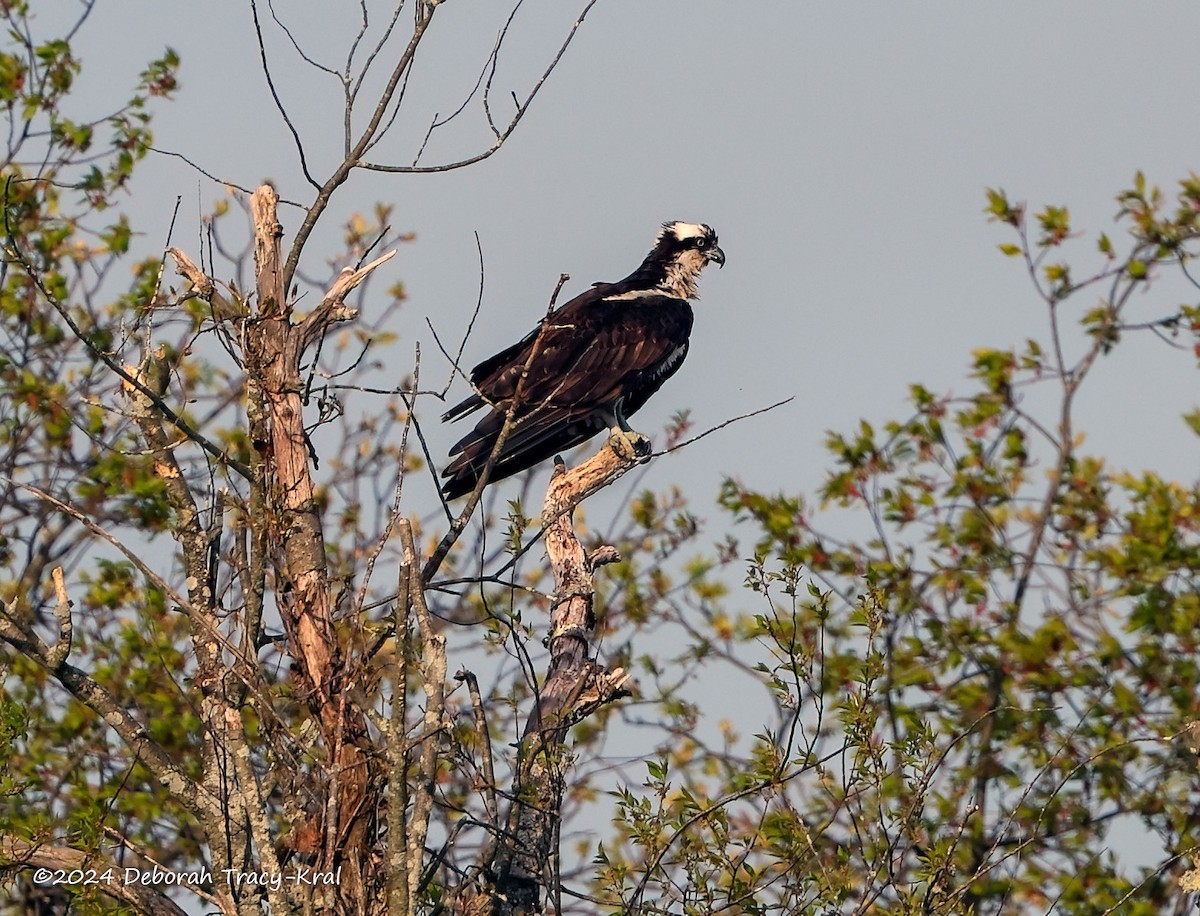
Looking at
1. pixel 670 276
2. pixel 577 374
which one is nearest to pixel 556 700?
pixel 577 374

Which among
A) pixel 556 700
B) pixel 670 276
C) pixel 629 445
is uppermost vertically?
pixel 670 276

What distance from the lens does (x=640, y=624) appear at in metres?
14.0

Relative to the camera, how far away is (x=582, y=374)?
33.9 ft

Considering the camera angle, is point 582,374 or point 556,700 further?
point 582,374

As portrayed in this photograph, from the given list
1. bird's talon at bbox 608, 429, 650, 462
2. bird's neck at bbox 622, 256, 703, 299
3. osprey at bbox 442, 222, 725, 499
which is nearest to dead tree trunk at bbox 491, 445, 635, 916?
bird's talon at bbox 608, 429, 650, 462

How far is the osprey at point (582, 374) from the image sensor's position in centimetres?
954

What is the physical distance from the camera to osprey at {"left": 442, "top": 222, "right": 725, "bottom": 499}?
31.3 ft

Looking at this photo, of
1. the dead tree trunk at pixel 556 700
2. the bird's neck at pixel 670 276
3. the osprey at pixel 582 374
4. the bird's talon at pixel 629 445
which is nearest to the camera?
the dead tree trunk at pixel 556 700

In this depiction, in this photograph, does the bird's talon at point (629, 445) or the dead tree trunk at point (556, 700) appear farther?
the bird's talon at point (629, 445)

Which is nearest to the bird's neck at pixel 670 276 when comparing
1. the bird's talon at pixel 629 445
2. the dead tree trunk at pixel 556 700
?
the bird's talon at pixel 629 445

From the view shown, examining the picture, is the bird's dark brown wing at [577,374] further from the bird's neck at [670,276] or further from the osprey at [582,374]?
the bird's neck at [670,276]

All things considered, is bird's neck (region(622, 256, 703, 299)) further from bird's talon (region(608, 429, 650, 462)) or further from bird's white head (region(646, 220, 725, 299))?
bird's talon (region(608, 429, 650, 462))

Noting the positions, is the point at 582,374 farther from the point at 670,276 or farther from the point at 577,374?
the point at 670,276

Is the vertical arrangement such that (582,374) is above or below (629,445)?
above
